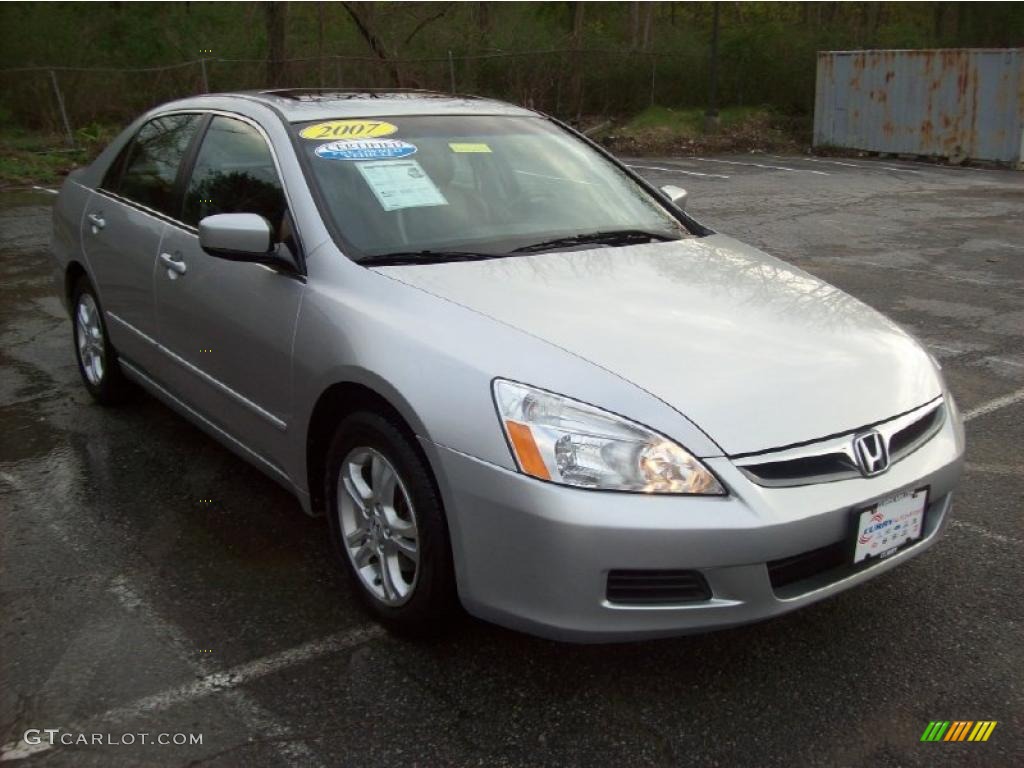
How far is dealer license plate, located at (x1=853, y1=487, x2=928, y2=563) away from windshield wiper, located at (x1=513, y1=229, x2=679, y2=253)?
1452mm

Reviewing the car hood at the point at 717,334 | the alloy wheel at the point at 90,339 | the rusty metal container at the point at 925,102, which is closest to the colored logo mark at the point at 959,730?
the car hood at the point at 717,334

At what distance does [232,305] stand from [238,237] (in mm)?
401

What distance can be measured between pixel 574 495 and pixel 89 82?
21.7 m

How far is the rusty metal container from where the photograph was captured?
18781 millimetres

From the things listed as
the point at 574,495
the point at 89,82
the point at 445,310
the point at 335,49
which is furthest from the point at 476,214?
the point at 335,49

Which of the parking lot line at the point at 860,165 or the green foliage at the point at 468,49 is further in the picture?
the green foliage at the point at 468,49

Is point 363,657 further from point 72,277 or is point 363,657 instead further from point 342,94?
point 72,277

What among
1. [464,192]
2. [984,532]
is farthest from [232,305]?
[984,532]

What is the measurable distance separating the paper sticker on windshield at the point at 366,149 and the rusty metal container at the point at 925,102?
18.1 m

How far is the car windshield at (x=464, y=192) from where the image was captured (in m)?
3.43

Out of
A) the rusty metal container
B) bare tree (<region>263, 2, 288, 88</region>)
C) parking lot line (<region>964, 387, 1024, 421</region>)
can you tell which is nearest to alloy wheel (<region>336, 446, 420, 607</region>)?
parking lot line (<region>964, 387, 1024, 421</region>)

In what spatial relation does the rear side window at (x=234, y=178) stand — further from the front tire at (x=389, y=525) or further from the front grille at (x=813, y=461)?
the front grille at (x=813, y=461)

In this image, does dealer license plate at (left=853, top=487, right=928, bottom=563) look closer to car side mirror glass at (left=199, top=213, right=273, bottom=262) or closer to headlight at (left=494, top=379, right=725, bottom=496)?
headlight at (left=494, top=379, right=725, bottom=496)

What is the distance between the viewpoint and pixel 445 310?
2914mm
